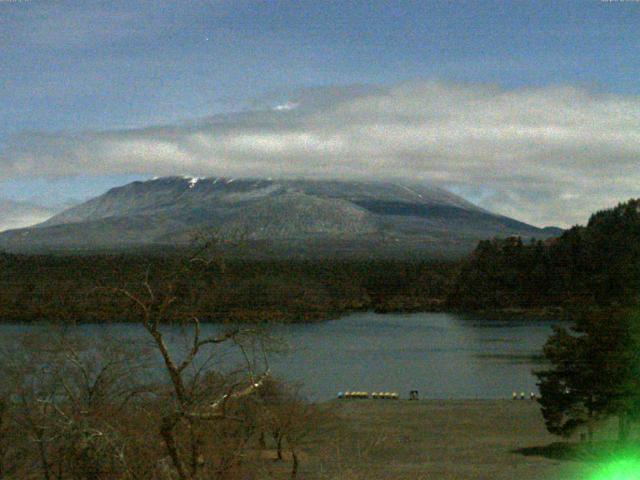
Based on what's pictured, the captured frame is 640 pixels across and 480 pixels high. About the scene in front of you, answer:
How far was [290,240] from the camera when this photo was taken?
157m

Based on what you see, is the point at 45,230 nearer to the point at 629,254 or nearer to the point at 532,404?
the point at 629,254

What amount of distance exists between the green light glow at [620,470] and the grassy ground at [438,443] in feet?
1.01

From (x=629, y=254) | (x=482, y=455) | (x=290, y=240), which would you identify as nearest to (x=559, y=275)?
(x=629, y=254)

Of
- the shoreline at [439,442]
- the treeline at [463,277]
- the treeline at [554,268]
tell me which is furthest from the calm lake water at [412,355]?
the treeline at [554,268]

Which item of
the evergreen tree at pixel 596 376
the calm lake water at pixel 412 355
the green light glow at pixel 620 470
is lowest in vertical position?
the calm lake water at pixel 412 355

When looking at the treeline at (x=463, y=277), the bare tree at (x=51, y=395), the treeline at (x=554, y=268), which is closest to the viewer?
the bare tree at (x=51, y=395)

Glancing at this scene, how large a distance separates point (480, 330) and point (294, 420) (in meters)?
44.3

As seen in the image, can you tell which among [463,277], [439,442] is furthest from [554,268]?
[439,442]

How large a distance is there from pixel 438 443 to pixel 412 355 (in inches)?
957

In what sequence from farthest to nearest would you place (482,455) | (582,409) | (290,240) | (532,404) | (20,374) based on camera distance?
(290,240), (532,404), (482,455), (582,409), (20,374)

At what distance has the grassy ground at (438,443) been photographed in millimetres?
16281

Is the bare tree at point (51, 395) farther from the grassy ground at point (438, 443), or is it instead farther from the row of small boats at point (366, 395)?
the row of small boats at point (366, 395)

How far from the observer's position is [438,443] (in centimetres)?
2194

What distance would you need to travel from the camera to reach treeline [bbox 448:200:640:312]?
66688mm
